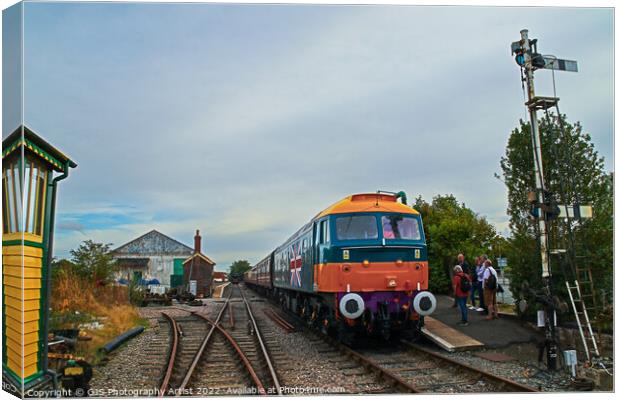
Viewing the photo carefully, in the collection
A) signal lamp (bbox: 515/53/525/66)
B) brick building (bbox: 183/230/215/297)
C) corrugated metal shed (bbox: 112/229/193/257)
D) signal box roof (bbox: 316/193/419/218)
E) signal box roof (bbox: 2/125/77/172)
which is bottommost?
brick building (bbox: 183/230/215/297)

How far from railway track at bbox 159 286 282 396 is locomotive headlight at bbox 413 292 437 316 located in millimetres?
2817

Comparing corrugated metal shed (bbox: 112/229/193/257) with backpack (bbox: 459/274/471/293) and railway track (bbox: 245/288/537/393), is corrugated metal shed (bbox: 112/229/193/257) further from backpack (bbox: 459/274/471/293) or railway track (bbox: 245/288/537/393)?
backpack (bbox: 459/274/471/293)

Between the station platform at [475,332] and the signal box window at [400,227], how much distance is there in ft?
6.53

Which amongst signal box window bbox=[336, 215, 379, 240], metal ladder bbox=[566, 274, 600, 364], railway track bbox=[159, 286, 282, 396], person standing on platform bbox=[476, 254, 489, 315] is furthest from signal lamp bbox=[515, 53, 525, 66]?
railway track bbox=[159, 286, 282, 396]

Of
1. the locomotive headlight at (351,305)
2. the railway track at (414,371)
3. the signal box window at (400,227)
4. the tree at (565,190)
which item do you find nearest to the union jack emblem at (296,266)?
the railway track at (414,371)

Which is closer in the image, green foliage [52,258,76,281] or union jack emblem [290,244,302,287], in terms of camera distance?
→ green foliage [52,258,76,281]

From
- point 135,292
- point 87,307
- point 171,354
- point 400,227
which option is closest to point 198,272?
point 135,292

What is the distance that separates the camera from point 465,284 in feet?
37.1

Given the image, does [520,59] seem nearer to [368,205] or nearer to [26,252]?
[368,205]

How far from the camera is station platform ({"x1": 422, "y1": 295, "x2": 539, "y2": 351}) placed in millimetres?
9781

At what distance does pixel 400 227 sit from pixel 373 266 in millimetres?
963

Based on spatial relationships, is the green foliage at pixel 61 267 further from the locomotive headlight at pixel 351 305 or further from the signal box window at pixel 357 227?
the signal box window at pixel 357 227

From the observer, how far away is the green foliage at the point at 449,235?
12.6m

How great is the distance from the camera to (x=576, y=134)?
28.5 feet
